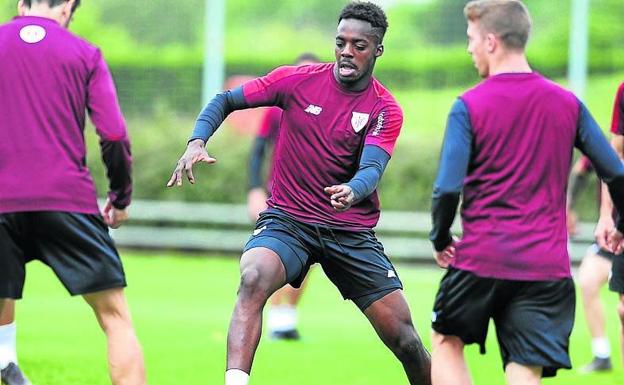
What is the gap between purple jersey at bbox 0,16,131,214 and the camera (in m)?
6.50

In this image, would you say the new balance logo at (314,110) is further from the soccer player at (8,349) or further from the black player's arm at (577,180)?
the black player's arm at (577,180)

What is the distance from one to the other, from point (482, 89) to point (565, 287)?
1.02 meters

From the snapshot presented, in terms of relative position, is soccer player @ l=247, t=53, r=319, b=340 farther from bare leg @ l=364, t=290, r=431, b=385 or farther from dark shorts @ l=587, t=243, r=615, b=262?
bare leg @ l=364, t=290, r=431, b=385

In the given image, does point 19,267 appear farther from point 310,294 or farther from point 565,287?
point 310,294

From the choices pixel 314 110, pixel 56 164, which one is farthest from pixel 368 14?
pixel 56 164

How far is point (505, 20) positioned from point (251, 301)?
2042 millimetres

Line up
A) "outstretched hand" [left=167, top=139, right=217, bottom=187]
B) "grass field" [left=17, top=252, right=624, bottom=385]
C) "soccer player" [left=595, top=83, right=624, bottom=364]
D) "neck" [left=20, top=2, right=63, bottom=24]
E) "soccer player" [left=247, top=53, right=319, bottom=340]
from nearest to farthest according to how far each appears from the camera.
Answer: "outstretched hand" [left=167, top=139, right=217, bottom=187] < "neck" [left=20, top=2, right=63, bottom=24] < "soccer player" [left=595, top=83, right=624, bottom=364] < "grass field" [left=17, top=252, right=624, bottom=385] < "soccer player" [left=247, top=53, right=319, bottom=340]

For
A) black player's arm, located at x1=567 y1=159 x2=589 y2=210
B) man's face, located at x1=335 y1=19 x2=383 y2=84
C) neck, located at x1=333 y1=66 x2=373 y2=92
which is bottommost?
black player's arm, located at x1=567 y1=159 x2=589 y2=210

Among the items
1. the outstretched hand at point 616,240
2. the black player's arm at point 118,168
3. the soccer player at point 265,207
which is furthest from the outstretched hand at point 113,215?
the soccer player at point 265,207

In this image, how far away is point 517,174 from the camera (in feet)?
19.3

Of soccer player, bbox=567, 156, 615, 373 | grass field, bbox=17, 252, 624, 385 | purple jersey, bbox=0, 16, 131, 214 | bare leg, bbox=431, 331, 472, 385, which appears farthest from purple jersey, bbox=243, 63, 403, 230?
soccer player, bbox=567, 156, 615, 373

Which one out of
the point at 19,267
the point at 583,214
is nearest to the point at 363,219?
the point at 19,267

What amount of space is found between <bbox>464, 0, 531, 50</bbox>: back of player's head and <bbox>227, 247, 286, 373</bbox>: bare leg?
184cm

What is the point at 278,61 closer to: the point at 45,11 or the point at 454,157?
the point at 45,11
